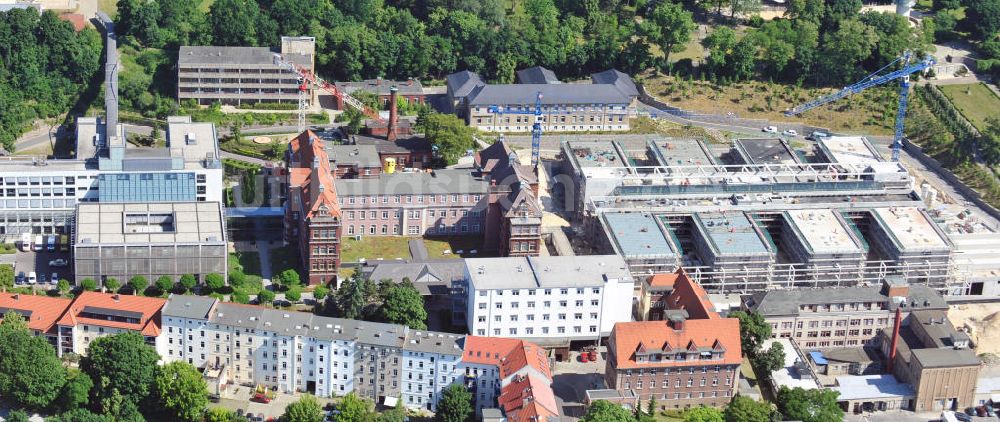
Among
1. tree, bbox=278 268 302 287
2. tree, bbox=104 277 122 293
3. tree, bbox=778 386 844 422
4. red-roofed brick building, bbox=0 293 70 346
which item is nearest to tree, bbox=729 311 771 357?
tree, bbox=778 386 844 422

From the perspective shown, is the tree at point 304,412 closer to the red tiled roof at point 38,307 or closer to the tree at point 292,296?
the tree at point 292,296

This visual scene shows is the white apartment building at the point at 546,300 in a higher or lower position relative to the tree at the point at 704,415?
higher

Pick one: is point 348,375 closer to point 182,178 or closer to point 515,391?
point 515,391

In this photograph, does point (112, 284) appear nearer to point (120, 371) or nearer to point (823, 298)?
point (120, 371)

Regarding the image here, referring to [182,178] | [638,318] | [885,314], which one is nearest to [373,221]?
[182,178]

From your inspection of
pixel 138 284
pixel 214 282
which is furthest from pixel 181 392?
pixel 214 282

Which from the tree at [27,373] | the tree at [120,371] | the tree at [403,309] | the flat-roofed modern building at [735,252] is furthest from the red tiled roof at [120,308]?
the flat-roofed modern building at [735,252]

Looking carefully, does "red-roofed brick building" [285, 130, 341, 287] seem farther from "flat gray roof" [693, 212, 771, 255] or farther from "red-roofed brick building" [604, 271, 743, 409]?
"flat gray roof" [693, 212, 771, 255]
